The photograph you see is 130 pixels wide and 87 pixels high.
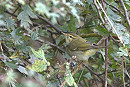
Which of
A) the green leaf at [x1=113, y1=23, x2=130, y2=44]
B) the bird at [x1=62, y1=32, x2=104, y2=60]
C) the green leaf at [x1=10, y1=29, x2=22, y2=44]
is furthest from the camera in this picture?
the bird at [x1=62, y1=32, x2=104, y2=60]

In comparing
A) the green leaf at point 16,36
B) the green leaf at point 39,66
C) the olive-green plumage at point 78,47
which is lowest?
the olive-green plumage at point 78,47

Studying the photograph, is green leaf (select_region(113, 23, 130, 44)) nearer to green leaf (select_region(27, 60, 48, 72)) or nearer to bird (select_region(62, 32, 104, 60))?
bird (select_region(62, 32, 104, 60))

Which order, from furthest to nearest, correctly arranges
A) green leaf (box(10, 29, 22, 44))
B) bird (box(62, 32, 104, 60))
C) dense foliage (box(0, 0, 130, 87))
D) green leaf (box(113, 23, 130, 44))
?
bird (box(62, 32, 104, 60)), green leaf (box(113, 23, 130, 44)), green leaf (box(10, 29, 22, 44)), dense foliage (box(0, 0, 130, 87))

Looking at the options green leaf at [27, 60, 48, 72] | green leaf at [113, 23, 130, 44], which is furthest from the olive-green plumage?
green leaf at [27, 60, 48, 72]

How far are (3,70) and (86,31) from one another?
1.65 metres

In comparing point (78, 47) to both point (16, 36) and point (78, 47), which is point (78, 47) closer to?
point (78, 47)

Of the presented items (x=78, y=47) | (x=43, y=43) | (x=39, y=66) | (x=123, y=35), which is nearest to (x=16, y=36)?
(x=43, y=43)

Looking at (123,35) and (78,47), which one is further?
(78,47)

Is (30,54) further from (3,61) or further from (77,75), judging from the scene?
(77,75)

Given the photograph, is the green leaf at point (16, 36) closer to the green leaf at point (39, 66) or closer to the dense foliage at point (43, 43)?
the dense foliage at point (43, 43)

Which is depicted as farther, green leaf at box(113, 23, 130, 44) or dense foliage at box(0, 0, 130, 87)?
green leaf at box(113, 23, 130, 44)

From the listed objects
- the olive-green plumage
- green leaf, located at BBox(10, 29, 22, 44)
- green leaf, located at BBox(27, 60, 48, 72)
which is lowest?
the olive-green plumage

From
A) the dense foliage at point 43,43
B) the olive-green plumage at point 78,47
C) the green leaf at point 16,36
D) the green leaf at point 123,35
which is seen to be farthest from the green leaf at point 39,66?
the olive-green plumage at point 78,47

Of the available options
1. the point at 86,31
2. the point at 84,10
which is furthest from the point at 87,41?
the point at 84,10
